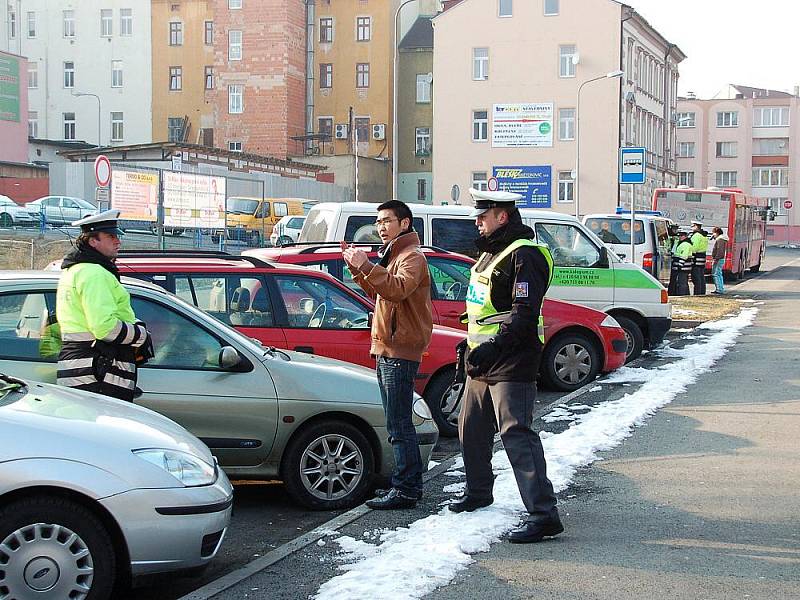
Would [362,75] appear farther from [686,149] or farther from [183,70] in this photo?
[686,149]

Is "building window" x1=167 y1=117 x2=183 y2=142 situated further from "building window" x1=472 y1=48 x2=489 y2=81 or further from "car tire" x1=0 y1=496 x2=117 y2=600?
"car tire" x1=0 y1=496 x2=117 y2=600

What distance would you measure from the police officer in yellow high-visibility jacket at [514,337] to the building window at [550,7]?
174ft

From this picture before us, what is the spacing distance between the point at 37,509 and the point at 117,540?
0.39 metres

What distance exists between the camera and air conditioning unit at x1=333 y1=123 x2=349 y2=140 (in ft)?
231

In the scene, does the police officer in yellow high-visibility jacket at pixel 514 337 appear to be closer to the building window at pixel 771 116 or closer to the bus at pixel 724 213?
the bus at pixel 724 213

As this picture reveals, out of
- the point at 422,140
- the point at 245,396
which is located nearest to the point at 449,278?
the point at 245,396

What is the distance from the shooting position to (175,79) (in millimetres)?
72938

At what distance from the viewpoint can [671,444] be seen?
8859mm

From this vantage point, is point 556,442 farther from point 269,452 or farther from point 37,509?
point 37,509

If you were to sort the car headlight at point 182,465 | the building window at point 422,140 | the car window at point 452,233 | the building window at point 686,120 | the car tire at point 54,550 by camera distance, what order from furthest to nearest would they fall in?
the building window at point 686,120
the building window at point 422,140
the car window at point 452,233
the car headlight at point 182,465
the car tire at point 54,550

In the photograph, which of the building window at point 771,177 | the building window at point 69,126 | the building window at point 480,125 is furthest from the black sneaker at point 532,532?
the building window at point 771,177

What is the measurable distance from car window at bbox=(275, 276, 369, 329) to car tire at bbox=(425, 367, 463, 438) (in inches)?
35.8

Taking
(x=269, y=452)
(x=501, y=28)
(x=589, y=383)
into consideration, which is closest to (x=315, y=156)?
(x=501, y=28)

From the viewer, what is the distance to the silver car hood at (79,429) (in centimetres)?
479
